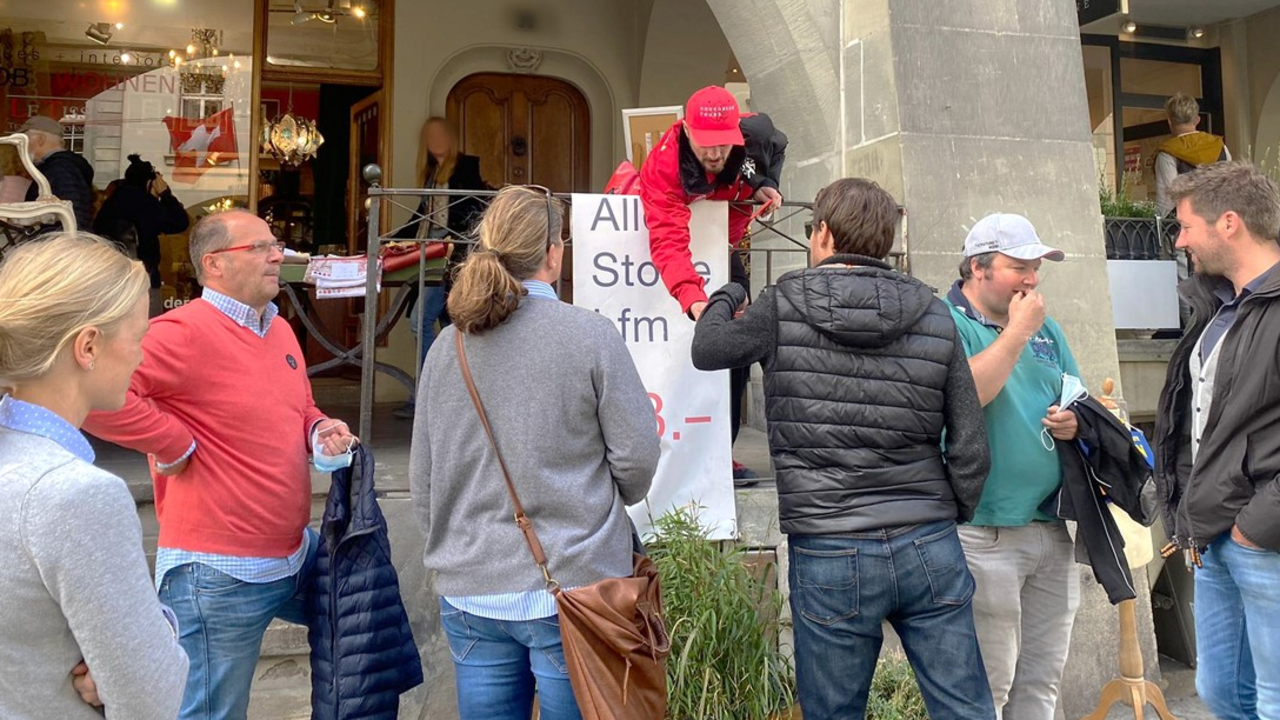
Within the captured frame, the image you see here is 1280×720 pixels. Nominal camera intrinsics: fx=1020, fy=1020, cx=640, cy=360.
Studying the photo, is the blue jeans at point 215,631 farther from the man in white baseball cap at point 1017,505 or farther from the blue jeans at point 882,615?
the man in white baseball cap at point 1017,505

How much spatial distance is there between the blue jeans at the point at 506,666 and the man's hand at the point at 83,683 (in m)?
1.02

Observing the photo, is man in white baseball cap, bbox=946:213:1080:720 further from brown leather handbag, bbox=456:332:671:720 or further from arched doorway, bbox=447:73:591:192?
arched doorway, bbox=447:73:591:192

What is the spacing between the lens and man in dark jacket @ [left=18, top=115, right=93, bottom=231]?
20.5ft

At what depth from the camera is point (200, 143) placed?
8969 millimetres

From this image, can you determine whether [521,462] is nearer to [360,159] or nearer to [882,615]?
[882,615]

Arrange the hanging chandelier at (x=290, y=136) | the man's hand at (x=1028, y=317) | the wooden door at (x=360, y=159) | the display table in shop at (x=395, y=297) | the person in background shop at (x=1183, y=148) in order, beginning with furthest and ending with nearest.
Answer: the hanging chandelier at (x=290, y=136) → the wooden door at (x=360, y=159) → the person in background shop at (x=1183, y=148) → the display table in shop at (x=395, y=297) → the man's hand at (x=1028, y=317)

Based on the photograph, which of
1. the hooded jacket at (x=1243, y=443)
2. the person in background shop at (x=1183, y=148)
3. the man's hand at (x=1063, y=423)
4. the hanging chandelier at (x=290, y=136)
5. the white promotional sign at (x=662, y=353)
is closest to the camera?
the hooded jacket at (x=1243, y=443)

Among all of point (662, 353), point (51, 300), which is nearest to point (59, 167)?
point (662, 353)

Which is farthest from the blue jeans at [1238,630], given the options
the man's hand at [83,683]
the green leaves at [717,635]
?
the man's hand at [83,683]

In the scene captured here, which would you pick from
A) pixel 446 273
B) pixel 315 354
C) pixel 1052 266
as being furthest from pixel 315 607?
pixel 315 354

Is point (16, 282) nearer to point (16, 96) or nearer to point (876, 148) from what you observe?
point (876, 148)

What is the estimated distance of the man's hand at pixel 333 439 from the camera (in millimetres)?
2904

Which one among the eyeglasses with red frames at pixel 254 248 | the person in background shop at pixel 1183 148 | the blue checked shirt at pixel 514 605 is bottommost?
the blue checked shirt at pixel 514 605

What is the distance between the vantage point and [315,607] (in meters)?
2.98
